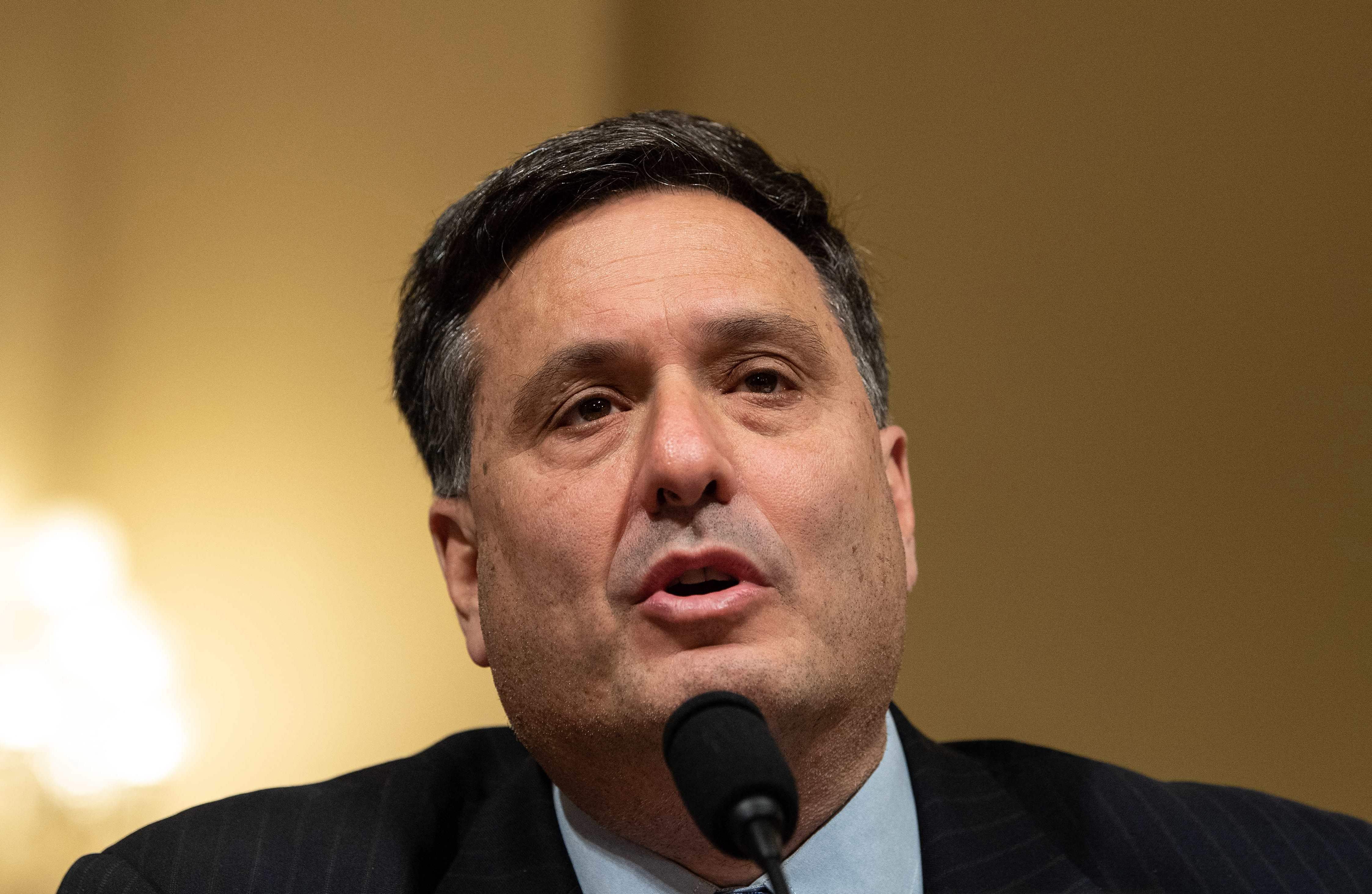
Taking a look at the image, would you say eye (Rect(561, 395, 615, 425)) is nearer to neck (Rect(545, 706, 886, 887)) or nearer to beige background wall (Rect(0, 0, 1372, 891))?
neck (Rect(545, 706, 886, 887))

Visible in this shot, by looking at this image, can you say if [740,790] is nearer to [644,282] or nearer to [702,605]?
[702,605]

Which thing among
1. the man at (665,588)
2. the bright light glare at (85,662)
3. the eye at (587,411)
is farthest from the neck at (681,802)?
the bright light glare at (85,662)

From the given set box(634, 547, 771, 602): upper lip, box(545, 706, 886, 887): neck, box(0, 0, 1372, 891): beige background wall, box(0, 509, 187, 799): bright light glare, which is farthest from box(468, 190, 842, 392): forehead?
box(0, 509, 187, 799): bright light glare

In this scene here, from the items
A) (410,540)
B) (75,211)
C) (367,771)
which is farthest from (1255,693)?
(75,211)

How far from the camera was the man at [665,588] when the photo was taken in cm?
116

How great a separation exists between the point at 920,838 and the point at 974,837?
66mm

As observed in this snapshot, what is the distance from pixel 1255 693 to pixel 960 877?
94 centimetres

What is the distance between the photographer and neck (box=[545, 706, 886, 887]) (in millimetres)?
1216

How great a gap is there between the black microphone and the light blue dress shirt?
52 centimetres

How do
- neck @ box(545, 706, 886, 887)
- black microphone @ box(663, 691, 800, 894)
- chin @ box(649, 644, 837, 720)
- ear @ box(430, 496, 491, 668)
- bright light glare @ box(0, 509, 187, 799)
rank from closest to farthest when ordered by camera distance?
black microphone @ box(663, 691, 800, 894)
chin @ box(649, 644, 837, 720)
neck @ box(545, 706, 886, 887)
ear @ box(430, 496, 491, 668)
bright light glare @ box(0, 509, 187, 799)

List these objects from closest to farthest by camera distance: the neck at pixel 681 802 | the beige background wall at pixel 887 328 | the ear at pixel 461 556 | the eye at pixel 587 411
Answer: the neck at pixel 681 802, the eye at pixel 587 411, the ear at pixel 461 556, the beige background wall at pixel 887 328

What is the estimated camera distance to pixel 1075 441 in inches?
86.9

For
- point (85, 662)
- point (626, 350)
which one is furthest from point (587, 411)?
point (85, 662)

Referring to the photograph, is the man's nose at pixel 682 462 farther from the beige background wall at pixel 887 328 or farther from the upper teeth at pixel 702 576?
the beige background wall at pixel 887 328
